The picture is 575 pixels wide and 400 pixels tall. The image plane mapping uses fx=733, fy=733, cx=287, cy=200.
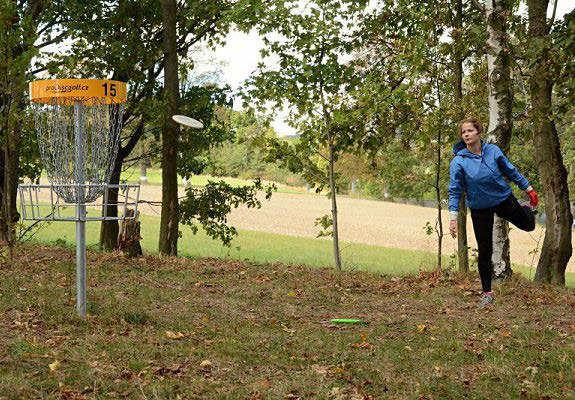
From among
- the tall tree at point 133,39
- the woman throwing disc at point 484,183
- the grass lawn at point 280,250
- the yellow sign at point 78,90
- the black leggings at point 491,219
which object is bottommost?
the grass lawn at point 280,250

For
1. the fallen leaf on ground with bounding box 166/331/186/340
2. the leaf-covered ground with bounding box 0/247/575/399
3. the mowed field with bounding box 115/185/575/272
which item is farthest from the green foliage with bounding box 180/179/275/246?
the mowed field with bounding box 115/185/575/272

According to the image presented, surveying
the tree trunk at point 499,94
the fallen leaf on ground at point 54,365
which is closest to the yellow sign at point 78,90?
the fallen leaf on ground at point 54,365

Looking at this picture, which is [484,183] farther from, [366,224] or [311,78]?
[366,224]

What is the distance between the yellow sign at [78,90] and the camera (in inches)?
321

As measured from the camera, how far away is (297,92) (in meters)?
15.9

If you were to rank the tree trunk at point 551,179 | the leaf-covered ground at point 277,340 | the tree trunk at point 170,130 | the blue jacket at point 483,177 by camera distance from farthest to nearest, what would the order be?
1. the tree trunk at point 170,130
2. the tree trunk at point 551,179
3. the blue jacket at point 483,177
4. the leaf-covered ground at point 277,340

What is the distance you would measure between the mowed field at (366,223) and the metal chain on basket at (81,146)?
25487 millimetres

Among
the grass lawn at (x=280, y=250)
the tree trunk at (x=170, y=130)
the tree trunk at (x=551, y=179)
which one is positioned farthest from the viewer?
the grass lawn at (x=280, y=250)

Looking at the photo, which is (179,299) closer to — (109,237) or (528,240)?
(109,237)

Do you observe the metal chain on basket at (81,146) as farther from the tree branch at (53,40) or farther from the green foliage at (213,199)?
the tree branch at (53,40)

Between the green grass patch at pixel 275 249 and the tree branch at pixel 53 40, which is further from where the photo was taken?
the green grass patch at pixel 275 249

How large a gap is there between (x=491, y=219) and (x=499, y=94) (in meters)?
3.00

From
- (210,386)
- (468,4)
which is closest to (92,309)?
(210,386)

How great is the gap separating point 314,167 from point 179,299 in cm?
676
